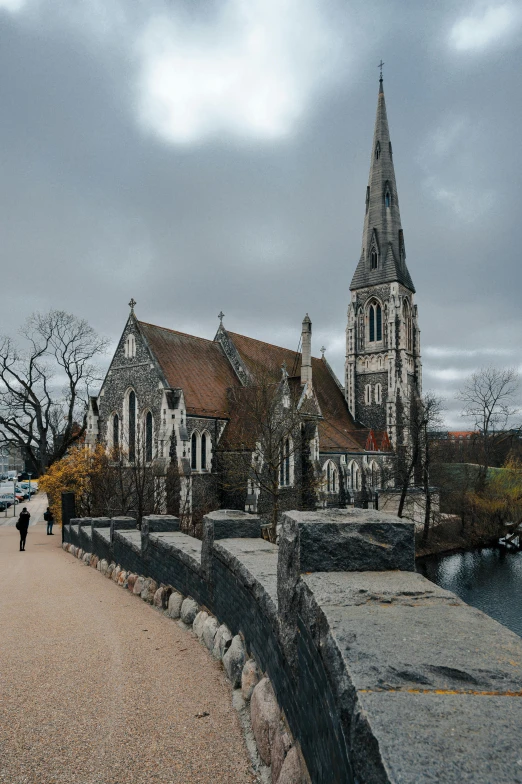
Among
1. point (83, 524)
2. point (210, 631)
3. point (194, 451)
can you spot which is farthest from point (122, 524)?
point (194, 451)

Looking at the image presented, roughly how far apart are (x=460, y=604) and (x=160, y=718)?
2.61 meters

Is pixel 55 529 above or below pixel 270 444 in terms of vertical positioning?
below

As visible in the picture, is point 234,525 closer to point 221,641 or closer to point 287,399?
point 221,641

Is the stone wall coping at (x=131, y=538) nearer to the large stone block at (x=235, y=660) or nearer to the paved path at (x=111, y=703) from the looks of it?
the paved path at (x=111, y=703)

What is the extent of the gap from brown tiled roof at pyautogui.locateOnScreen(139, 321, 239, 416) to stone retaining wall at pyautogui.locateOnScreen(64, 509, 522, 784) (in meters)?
24.5

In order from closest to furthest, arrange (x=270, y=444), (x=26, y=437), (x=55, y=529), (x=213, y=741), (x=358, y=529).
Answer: (x=358, y=529)
(x=213, y=741)
(x=270, y=444)
(x=55, y=529)
(x=26, y=437)

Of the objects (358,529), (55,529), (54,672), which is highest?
(358,529)

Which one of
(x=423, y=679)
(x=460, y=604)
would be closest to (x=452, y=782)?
(x=423, y=679)

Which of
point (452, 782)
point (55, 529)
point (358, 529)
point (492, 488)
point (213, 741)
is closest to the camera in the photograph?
point (452, 782)

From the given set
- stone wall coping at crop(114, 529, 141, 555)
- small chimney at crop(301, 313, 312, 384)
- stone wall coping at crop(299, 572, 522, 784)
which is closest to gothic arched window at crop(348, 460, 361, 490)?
small chimney at crop(301, 313, 312, 384)

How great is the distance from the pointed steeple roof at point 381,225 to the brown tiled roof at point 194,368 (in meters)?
17.2

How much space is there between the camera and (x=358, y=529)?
318 centimetres

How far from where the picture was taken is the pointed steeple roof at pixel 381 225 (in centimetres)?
4459

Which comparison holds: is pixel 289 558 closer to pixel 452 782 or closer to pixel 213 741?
pixel 213 741
